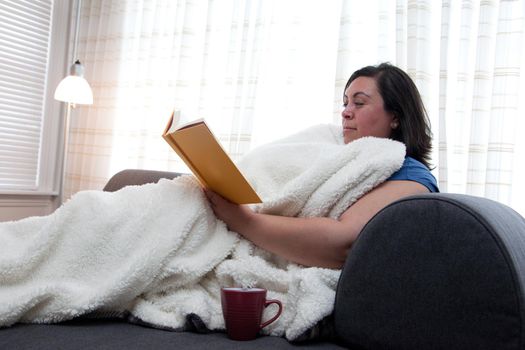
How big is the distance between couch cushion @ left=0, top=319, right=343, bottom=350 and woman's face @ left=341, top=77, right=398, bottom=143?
26.3 inches

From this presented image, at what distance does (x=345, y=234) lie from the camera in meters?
1.09

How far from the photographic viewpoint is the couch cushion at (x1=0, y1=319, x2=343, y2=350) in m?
0.88

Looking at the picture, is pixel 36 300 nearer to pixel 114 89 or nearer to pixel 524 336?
pixel 524 336

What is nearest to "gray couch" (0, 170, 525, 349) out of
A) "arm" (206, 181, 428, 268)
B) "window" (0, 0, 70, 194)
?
"arm" (206, 181, 428, 268)

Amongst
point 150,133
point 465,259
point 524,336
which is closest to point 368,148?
point 465,259

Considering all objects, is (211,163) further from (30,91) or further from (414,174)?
(30,91)

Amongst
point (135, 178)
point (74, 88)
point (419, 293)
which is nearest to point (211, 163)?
point (419, 293)

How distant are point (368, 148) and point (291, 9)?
1.82 metres

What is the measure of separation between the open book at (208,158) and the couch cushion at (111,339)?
0.96 ft

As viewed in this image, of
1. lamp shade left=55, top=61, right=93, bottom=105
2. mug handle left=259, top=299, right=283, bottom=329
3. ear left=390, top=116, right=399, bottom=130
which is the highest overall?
lamp shade left=55, top=61, right=93, bottom=105

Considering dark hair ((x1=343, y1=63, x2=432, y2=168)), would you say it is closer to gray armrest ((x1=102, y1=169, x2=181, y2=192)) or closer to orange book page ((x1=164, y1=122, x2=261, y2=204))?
orange book page ((x1=164, y1=122, x2=261, y2=204))

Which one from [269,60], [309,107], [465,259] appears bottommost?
[465,259]

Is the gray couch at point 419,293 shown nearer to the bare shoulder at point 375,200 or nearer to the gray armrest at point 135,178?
the bare shoulder at point 375,200

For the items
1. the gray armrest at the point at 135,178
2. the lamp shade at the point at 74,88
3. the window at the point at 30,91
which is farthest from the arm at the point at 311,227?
the window at the point at 30,91
